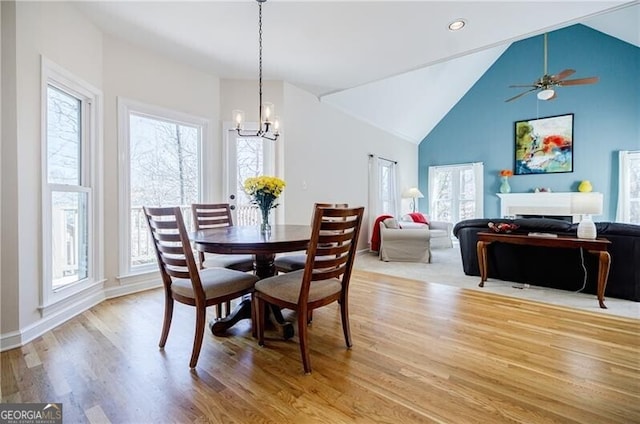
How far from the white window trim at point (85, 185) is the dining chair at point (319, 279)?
1712 mm

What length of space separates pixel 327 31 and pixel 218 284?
8.55ft

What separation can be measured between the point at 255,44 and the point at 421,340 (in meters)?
3.27

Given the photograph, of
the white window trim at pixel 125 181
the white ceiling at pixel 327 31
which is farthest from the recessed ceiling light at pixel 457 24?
the white window trim at pixel 125 181

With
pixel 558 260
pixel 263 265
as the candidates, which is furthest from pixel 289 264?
pixel 558 260

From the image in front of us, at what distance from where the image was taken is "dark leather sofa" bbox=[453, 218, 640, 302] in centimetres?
293

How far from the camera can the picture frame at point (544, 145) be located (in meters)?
6.12

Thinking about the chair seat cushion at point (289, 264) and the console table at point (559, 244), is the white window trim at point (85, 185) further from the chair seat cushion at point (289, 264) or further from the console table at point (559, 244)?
the console table at point (559, 244)

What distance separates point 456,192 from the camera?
7.51 m

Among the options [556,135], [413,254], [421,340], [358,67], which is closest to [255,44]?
[358,67]

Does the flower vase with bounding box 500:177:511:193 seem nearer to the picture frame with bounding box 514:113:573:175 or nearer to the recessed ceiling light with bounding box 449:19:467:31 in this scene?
the picture frame with bounding box 514:113:573:175

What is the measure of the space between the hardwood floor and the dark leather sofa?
769 millimetres

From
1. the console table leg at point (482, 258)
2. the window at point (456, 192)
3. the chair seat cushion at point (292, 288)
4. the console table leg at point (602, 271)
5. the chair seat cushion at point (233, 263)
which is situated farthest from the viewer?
the window at point (456, 192)

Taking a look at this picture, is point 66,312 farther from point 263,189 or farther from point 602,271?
point 602,271

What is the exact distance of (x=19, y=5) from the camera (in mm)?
2068
